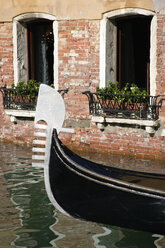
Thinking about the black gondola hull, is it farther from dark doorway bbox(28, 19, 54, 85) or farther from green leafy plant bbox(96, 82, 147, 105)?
dark doorway bbox(28, 19, 54, 85)

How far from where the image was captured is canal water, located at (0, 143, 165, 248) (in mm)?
5020

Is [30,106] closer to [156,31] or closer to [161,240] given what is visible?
[156,31]

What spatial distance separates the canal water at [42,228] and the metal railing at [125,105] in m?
1.92

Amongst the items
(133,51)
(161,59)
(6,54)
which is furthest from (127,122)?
(6,54)

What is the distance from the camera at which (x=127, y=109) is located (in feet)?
26.9

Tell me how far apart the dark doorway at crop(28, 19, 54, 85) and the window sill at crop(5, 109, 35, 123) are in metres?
0.76

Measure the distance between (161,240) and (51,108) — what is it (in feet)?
5.89

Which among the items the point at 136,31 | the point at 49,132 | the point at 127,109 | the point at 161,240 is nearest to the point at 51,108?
the point at 49,132

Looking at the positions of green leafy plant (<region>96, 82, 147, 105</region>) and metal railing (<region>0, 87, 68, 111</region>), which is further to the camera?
metal railing (<region>0, 87, 68, 111</region>)

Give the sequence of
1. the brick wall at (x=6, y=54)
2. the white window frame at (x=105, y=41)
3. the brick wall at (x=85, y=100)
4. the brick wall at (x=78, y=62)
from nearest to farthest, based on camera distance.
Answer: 1. the white window frame at (x=105, y=41)
2. the brick wall at (x=85, y=100)
3. the brick wall at (x=78, y=62)
4. the brick wall at (x=6, y=54)

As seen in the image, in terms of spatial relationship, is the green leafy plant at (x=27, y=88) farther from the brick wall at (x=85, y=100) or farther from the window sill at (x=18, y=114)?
the brick wall at (x=85, y=100)

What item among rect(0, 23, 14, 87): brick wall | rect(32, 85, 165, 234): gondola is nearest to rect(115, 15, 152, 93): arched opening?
rect(0, 23, 14, 87): brick wall

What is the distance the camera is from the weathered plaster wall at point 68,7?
26.5ft

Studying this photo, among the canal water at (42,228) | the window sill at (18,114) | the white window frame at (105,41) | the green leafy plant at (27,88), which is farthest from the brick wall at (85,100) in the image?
the canal water at (42,228)
